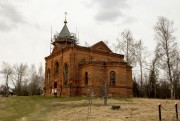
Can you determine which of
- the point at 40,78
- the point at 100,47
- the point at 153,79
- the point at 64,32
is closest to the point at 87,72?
the point at 100,47

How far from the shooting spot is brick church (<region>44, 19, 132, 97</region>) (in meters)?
39.6

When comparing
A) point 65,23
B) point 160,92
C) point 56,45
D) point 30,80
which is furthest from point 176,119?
point 30,80

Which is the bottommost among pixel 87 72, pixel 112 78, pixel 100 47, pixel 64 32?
pixel 112 78

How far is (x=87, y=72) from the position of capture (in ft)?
133

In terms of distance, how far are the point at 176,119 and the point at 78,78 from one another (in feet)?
87.1

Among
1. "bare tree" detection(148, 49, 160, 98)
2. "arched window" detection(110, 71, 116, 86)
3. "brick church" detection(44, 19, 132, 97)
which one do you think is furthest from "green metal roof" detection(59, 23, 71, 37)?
"bare tree" detection(148, 49, 160, 98)

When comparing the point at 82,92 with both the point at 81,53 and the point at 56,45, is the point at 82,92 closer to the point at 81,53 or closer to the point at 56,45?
the point at 81,53

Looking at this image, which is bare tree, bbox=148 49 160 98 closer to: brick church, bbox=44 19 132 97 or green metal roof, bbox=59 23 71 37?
brick church, bbox=44 19 132 97

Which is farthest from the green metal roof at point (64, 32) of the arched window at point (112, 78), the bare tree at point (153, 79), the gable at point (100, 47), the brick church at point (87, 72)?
the bare tree at point (153, 79)

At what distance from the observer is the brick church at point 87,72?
3959cm

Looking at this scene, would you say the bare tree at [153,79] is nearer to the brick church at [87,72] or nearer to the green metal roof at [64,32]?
the brick church at [87,72]

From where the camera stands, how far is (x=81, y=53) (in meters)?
42.5

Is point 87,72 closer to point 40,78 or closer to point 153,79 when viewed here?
point 153,79

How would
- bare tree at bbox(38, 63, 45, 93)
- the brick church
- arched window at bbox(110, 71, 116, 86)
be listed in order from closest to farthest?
the brick church < arched window at bbox(110, 71, 116, 86) < bare tree at bbox(38, 63, 45, 93)
